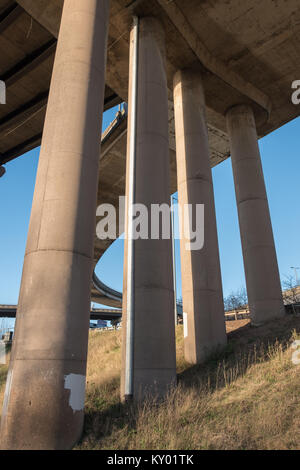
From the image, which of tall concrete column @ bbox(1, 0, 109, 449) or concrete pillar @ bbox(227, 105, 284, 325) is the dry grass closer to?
Result: tall concrete column @ bbox(1, 0, 109, 449)

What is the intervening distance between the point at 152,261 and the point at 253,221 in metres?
9.06

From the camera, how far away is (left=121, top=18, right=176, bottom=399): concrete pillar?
10102mm

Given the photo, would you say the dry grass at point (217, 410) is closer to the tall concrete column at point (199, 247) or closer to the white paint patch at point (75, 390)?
the white paint patch at point (75, 390)

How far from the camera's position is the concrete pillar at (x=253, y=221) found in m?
17.2

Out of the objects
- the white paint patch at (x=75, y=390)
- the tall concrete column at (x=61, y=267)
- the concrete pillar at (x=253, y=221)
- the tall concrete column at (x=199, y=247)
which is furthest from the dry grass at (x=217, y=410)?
the concrete pillar at (x=253, y=221)

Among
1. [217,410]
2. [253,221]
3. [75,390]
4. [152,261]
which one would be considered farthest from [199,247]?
[75,390]

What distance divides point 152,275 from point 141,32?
10.4 m

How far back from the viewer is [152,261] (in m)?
11.1

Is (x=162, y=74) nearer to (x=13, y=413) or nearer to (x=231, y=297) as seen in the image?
(x=13, y=413)

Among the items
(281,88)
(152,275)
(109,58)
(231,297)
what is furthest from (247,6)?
(231,297)

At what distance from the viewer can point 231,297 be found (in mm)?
98750

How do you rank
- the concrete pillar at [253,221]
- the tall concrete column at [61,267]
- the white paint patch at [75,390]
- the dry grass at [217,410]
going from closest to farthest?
the dry grass at [217,410] → the tall concrete column at [61,267] → the white paint patch at [75,390] → the concrete pillar at [253,221]

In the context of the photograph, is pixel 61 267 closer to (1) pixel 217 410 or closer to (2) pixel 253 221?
(1) pixel 217 410

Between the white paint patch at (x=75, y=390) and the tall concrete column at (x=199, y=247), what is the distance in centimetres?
680
